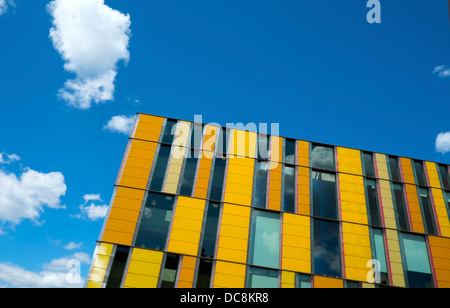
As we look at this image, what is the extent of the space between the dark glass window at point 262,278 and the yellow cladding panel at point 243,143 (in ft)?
29.1

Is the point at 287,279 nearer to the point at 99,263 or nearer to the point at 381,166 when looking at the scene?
the point at 99,263

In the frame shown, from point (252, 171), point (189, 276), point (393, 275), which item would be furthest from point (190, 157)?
point (393, 275)

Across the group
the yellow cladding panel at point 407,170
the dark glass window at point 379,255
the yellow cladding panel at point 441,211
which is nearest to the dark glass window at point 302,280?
the dark glass window at point 379,255

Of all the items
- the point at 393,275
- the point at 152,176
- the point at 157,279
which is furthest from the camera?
the point at 152,176

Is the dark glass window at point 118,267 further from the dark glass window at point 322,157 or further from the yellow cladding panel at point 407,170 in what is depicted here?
the yellow cladding panel at point 407,170

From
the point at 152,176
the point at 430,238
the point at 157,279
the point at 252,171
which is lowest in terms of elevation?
the point at 157,279

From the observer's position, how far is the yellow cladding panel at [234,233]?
21484mm

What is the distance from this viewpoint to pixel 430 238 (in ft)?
78.7

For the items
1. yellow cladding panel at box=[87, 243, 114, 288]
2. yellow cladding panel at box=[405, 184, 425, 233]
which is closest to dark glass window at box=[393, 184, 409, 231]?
yellow cladding panel at box=[405, 184, 425, 233]

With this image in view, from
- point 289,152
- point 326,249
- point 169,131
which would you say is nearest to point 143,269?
point 169,131
